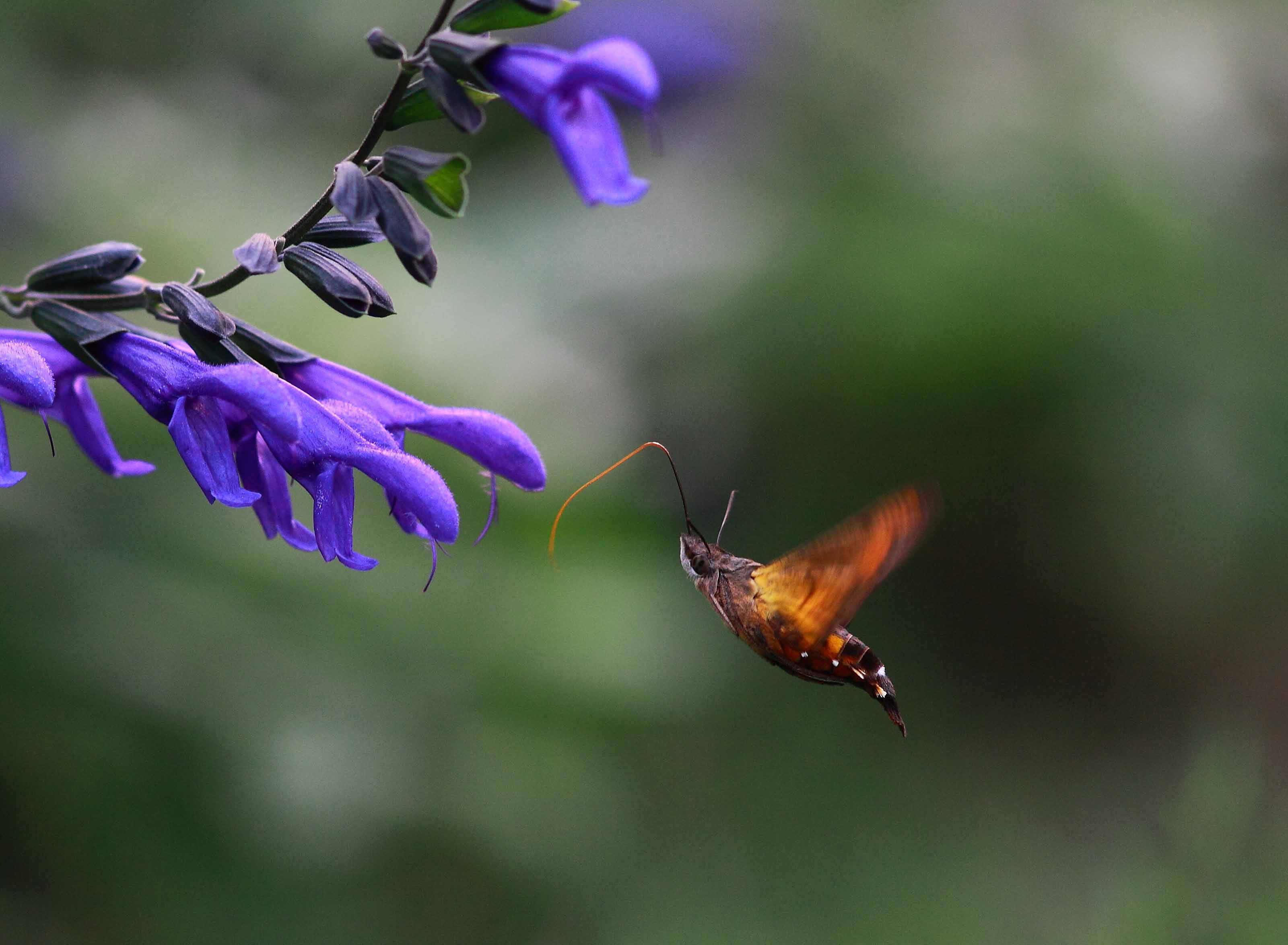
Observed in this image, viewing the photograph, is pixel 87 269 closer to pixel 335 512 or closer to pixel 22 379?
pixel 22 379

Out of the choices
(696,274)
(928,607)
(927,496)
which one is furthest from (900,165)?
(927,496)

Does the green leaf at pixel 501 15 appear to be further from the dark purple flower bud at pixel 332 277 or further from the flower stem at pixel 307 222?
the dark purple flower bud at pixel 332 277

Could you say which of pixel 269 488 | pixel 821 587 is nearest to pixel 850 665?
pixel 821 587

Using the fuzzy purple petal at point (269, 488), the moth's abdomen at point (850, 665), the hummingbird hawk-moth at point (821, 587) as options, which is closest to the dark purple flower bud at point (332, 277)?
the fuzzy purple petal at point (269, 488)

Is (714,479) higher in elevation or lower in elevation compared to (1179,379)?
lower

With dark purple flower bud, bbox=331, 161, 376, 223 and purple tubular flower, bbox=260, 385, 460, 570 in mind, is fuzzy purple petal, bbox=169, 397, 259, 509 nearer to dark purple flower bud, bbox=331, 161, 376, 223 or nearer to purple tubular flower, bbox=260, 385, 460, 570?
purple tubular flower, bbox=260, 385, 460, 570

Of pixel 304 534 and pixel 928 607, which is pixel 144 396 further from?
pixel 928 607

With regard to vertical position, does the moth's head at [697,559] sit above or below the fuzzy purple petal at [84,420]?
above
